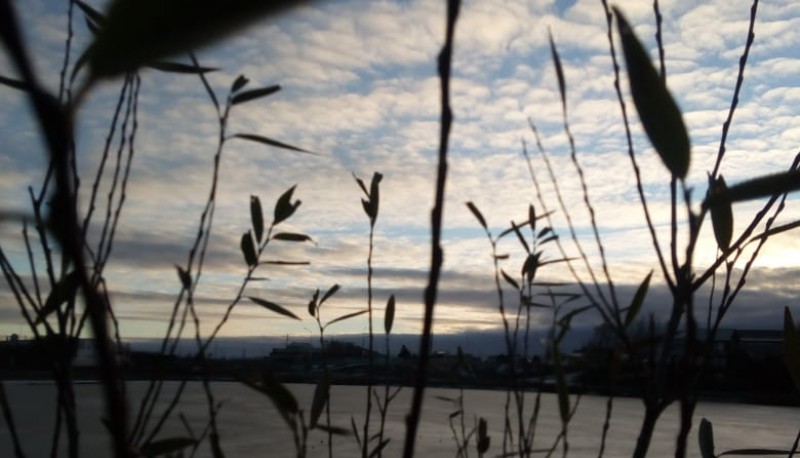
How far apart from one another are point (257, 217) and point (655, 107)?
39.4 inches

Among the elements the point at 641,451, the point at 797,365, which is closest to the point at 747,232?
the point at 641,451

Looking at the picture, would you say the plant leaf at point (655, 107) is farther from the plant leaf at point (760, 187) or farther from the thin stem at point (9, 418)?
the thin stem at point (9, 418)

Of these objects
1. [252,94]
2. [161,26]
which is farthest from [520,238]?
[161,26]

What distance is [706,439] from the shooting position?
4.01 ft

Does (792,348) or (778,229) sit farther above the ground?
(778,229)

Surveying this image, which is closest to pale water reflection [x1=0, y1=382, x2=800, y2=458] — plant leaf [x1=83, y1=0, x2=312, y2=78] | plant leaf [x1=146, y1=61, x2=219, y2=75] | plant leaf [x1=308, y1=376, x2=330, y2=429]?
plant leaf [x1=308, y1=376, x2=330, y2=429]

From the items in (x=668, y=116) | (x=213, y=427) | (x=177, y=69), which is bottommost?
(x=213, y=427)

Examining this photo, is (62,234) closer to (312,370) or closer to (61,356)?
(61,356)

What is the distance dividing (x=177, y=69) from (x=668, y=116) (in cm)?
47

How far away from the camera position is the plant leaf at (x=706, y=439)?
117 centimetres

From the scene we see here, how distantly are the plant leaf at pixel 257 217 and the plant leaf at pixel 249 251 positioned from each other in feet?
0.06

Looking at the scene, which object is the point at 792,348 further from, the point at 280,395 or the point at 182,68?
the point at 182,68

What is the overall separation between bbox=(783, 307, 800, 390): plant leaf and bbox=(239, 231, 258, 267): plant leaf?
0.82 m

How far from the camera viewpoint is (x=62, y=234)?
8.0 inches
